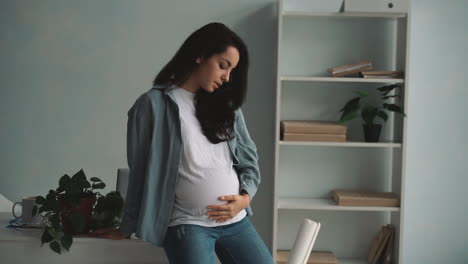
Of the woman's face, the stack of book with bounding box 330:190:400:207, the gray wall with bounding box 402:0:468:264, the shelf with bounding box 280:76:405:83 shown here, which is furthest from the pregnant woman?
the gray wall with bounding box 402:0:468:264

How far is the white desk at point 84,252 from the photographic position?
199 centimetres

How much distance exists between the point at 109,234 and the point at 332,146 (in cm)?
161

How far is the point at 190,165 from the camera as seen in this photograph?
179 centimetres

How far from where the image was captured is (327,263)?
3098mm

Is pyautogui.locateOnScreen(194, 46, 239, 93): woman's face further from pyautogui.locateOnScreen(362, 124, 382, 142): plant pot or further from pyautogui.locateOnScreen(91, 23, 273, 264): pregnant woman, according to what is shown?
pyautogui.locateOnScreen(362, 124, 382, 142): plant pot

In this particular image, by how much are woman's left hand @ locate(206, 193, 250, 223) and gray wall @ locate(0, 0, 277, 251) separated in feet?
4.86

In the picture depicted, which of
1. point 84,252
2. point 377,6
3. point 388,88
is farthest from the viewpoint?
point 388,88

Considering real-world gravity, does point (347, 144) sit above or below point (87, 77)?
below

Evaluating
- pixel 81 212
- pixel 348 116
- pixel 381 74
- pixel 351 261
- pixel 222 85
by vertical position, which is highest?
pixel 381 74

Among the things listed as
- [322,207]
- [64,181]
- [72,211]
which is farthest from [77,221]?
[322,207]

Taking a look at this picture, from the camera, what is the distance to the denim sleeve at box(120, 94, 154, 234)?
1795 mm

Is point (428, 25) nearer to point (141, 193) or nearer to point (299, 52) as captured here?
point (299, 52)

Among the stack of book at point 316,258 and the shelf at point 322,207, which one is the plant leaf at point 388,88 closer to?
the shelf at point 322,207

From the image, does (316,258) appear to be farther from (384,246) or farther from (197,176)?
(197,176)
